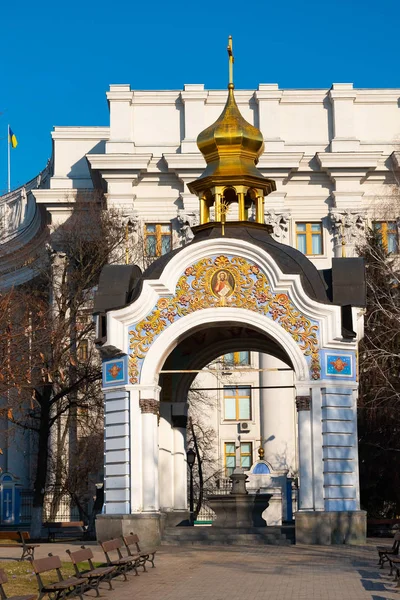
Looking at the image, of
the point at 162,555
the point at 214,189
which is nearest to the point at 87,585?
the point at 162,555

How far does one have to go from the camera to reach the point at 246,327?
85.4 feet

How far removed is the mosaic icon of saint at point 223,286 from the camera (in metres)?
25.8

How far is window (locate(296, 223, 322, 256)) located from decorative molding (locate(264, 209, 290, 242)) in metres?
1.01

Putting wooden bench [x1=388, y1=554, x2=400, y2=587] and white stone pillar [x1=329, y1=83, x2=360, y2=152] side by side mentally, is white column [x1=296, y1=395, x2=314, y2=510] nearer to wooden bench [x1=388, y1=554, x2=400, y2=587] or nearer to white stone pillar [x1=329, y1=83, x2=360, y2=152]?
wooden bench [x1=388, y1=554, x2=400, y2=587]

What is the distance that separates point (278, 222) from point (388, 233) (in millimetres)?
6728

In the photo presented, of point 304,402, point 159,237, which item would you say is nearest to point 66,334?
point 304,402

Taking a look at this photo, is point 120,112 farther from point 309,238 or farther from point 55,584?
point 55,584

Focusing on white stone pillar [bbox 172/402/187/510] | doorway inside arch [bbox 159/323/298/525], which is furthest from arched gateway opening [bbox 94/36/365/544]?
doorway inside arch [bbox 159/323/298/525]

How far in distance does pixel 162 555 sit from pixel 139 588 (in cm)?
572

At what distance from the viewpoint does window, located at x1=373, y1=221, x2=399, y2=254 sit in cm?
4440

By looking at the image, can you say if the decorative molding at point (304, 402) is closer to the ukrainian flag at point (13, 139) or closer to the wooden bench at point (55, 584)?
the wooden bench at point (55, 584)

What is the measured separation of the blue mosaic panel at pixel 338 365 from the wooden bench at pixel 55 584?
9683 mm

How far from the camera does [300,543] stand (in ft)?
81.3

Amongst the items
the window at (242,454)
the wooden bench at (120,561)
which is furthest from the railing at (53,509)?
the wooden bench at (120,561)
